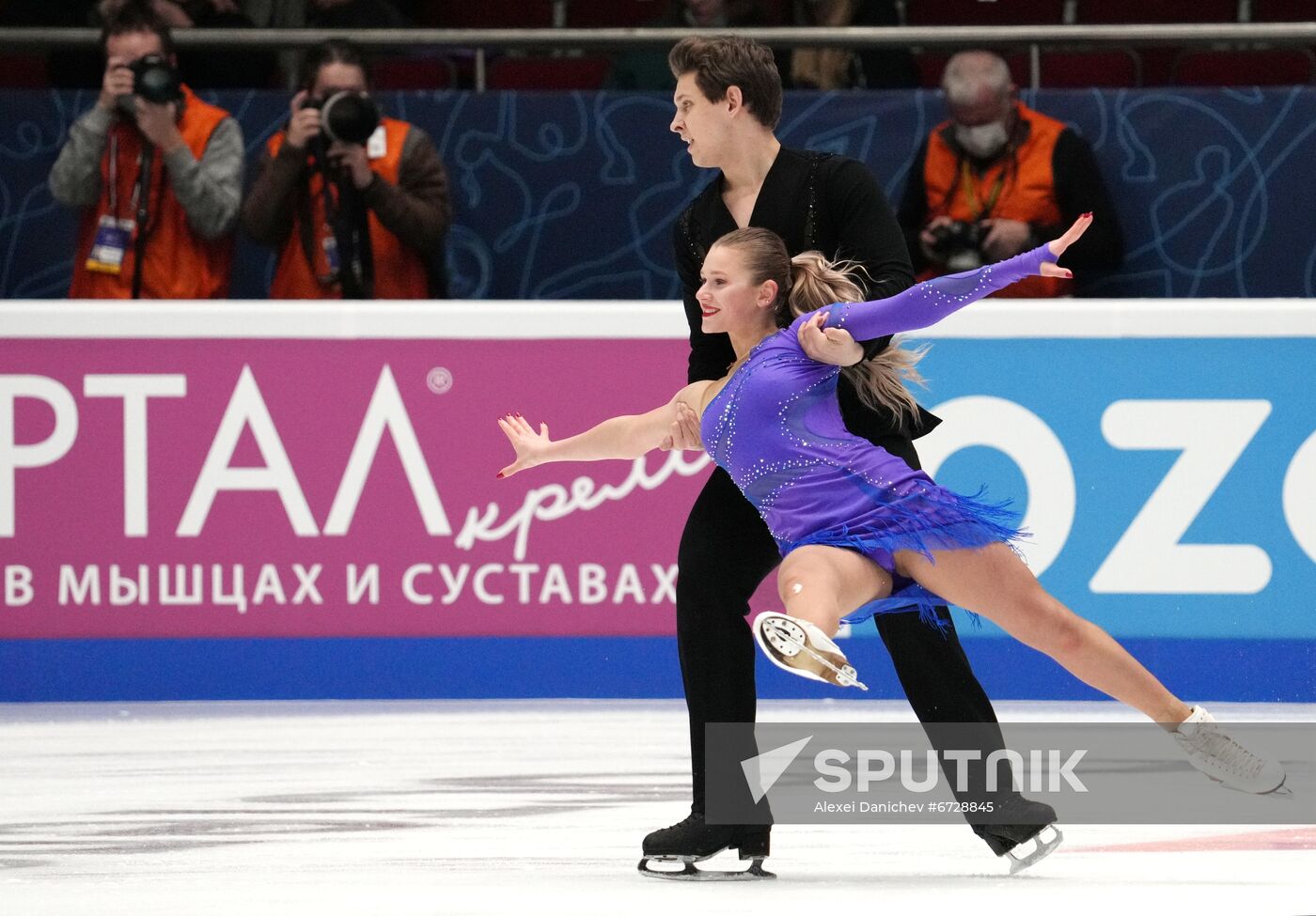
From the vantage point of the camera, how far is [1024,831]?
2.93m

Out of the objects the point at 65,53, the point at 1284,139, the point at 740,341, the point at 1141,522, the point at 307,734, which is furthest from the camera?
the point at 65,53

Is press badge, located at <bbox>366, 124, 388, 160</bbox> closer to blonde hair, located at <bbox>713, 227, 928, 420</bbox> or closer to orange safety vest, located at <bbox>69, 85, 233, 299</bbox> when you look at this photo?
orange safety vest, located at <bbox>69, 85, 233, 299</bbox>

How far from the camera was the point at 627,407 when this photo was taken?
5160mm

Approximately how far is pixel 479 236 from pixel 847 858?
298cm

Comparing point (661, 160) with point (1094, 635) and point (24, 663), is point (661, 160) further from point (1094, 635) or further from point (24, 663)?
point (1094, 635)

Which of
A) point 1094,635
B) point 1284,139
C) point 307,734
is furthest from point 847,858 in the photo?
point 1284,139

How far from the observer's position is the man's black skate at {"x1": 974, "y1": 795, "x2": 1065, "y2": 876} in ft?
9.59

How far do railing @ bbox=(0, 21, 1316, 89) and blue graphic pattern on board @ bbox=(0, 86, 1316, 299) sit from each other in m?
0.16

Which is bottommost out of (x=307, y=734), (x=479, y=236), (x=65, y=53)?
(x=307, y=734)

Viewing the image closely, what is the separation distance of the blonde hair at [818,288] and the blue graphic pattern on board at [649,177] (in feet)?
8.50

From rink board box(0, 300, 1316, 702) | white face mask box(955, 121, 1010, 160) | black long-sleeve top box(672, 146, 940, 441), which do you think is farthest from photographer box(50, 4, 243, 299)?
black long-sleeve top box(672, 146, 940, 441)

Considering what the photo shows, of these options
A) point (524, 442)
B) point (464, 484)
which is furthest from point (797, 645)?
point (464, 484)

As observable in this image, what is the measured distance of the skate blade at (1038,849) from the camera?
2.92 m

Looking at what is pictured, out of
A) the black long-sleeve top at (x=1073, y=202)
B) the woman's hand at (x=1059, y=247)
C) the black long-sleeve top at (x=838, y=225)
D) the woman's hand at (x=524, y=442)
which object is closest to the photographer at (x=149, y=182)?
the black long-sleeve top at (x=1073, y=202)
